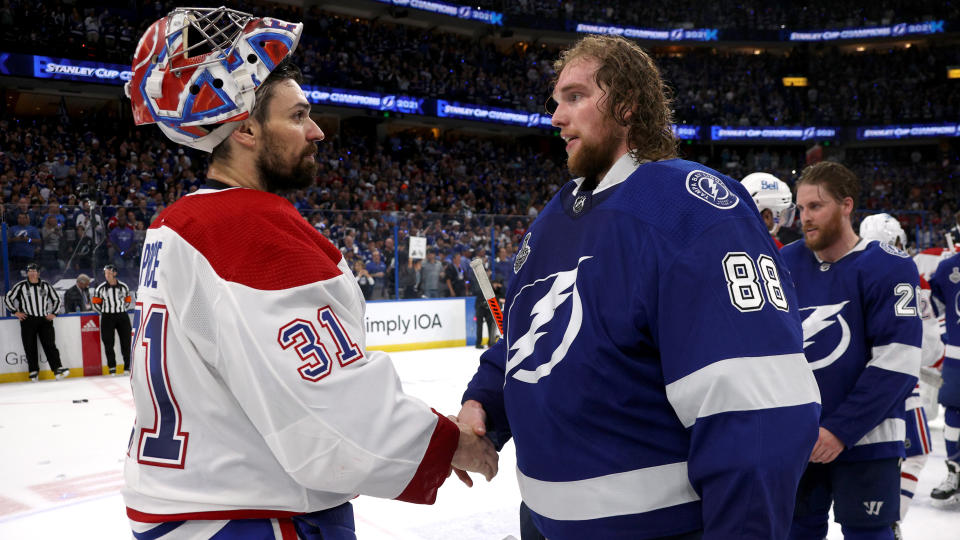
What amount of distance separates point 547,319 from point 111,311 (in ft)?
32.4

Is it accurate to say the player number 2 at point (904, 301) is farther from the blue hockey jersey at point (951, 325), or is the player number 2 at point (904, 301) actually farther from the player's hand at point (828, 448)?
the blue hockey jersey at point (951, 325)

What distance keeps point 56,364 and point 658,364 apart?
33.7ft

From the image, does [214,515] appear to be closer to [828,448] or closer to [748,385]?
[748,385]

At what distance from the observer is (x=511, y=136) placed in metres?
27.6

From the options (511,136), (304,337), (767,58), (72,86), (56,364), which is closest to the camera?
(304,337)

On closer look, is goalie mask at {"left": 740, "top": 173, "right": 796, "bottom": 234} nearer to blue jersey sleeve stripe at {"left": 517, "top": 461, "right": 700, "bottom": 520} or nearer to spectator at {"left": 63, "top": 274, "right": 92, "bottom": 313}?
blue jersey sleeve stripe at {"left": 517, "top": 461, "right": 700, "bottom": 520}

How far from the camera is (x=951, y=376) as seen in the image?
4.39m

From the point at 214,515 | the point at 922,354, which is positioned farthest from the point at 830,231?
the point at 922,354

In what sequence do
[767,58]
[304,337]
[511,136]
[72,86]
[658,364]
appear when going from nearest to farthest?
1. [658,364]
2. [304,337]
3. [72,86]
4. [511,136]
5. [767,58]

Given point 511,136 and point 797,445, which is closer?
point 797,445

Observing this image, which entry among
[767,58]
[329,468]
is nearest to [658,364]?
[329,468]

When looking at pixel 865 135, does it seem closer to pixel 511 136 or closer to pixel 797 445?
pixel 511 136

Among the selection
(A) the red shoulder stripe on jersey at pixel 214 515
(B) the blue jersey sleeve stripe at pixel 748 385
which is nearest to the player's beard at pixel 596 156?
(B) the blue jersey sleeve stripe at pixel 748 385

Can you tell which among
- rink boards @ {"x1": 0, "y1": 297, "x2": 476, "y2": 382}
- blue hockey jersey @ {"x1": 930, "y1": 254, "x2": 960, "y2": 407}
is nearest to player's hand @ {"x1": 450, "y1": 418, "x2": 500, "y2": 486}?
blue hockey jersey @ {"x1": 930, "y1": 254, "x2": 960, "y2": 407}
